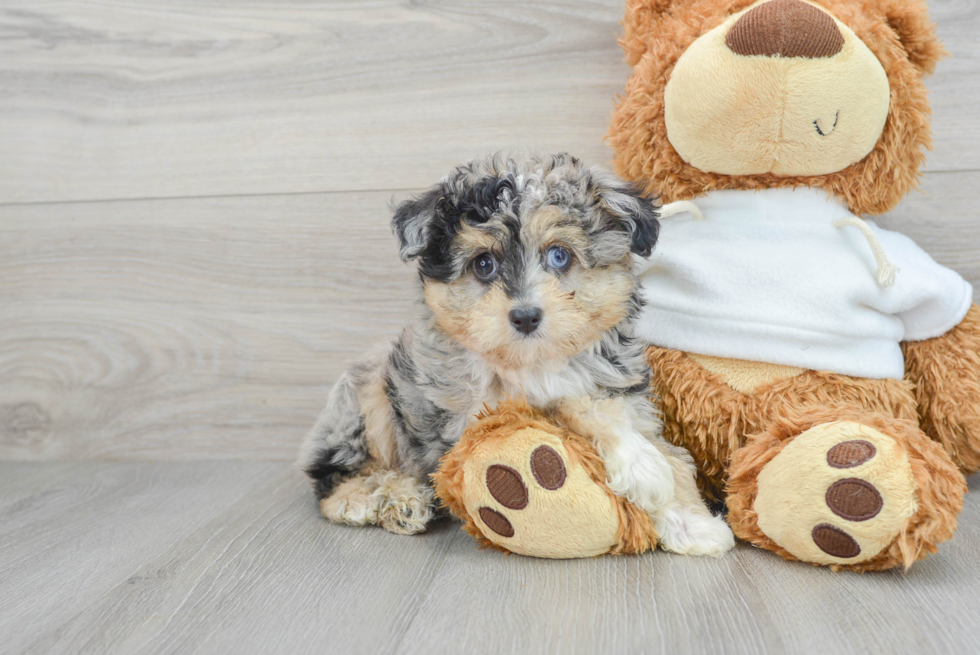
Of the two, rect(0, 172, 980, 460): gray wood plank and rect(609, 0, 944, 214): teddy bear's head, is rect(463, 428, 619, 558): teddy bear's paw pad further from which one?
rect(0, 172, 980, 460): gray wood plank

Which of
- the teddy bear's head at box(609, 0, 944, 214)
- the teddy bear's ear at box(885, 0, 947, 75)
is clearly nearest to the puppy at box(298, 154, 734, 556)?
the teddy bear's head at box(609, 0, 944, 214)

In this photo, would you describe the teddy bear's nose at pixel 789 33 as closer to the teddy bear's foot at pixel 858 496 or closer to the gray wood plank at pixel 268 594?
the teddy bear's foot at pixel 858 496

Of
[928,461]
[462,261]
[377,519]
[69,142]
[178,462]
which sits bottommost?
[178,462]

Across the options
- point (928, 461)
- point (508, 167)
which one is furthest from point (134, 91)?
point (928, 461)

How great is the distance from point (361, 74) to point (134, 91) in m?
0.72

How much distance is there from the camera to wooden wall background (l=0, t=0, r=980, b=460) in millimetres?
2176

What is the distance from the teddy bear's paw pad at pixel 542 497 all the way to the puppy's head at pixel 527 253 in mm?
180

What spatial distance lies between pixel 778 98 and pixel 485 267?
70 centimetres

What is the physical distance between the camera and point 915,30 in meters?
1.70

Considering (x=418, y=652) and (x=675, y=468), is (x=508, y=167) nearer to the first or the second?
(x=675, y=468)

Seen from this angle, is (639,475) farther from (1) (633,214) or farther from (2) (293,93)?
(2) (293,93)

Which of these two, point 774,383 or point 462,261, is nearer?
point 462,261

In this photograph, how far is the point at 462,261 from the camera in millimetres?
1507

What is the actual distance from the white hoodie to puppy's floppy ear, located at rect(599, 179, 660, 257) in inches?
10.1
